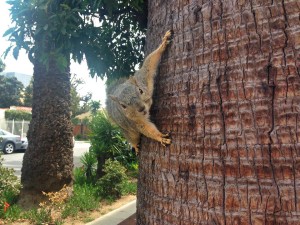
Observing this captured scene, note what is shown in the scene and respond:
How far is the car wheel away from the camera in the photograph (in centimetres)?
2139

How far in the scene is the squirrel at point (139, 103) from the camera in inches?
72.9

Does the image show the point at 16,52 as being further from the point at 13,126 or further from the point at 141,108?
the point at 13,126

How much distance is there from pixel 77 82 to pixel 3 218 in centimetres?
3561

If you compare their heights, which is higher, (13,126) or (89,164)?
(13,126)

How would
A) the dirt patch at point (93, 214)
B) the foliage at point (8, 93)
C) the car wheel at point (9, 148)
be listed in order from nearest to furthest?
the dirt patch at point (93, 214), the car wheel at point (9, 148), the foliage at point (8, 93)

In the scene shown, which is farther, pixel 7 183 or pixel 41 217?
pixel 7 183

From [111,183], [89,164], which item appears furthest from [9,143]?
[111,183]

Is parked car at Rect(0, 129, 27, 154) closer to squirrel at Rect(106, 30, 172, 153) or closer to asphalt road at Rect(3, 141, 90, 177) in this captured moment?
asphalt road at Rect(3, 141, 90, 177)

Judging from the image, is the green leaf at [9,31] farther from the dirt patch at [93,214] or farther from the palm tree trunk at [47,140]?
the dirt patch at [93,214]

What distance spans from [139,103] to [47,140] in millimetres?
5422

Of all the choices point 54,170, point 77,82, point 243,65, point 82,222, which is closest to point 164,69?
point 243,65

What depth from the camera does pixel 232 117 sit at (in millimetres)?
1405

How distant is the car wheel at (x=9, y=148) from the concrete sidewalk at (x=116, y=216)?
1561 centimetres

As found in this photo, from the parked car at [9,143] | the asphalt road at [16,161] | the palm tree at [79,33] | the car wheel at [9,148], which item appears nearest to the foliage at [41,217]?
the palm tree at [79,33]
